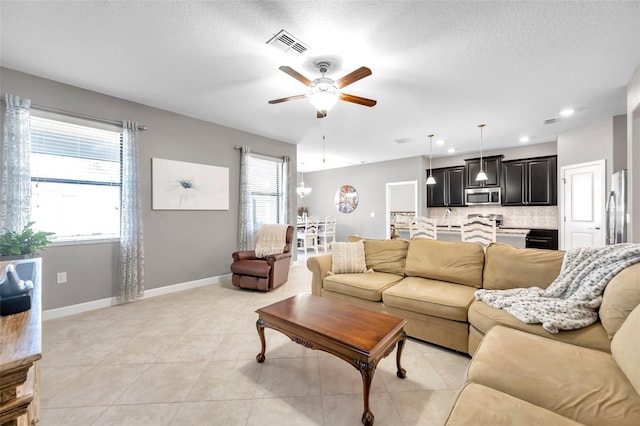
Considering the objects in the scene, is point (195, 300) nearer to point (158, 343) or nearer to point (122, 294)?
point (122, 294)

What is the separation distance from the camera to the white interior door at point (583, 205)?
14.2 ft

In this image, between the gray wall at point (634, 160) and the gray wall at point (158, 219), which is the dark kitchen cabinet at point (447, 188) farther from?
the gray wall at point (158, 219)

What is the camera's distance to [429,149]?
6348 mm

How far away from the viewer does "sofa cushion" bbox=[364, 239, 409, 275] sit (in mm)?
3152

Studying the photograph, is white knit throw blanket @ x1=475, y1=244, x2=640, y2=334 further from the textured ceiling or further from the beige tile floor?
the textured ceiling

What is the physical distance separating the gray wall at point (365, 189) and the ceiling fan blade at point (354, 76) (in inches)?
208

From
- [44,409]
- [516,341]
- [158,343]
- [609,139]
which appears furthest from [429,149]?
[44,409]

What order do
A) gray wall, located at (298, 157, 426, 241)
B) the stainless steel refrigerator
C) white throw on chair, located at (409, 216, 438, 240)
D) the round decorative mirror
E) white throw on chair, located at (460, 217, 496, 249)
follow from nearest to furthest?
1. the stainless steel refrigerator
2. white throw on chair, located at (460, 217, 496, 249)
3. white throw on chair, located at (409, 216, 438, 240)
4. gray wall, located at (298, 157, 426, 241)
5. the round decorative mirror

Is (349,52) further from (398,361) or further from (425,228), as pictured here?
(425,228)

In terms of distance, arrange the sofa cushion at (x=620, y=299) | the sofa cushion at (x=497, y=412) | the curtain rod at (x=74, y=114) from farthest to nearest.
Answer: the curtain rod at (x=74, y=114), the sofa cushion at (x=620, y=299), the sofa cushion at (x=497, y=412)

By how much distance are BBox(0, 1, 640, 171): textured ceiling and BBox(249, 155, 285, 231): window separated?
1263 mm

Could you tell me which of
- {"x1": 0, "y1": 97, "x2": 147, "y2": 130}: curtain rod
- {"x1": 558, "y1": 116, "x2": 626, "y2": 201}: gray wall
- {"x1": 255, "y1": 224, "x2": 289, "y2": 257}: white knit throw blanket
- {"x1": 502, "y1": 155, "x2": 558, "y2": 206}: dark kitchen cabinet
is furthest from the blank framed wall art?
{"x1": 558, "y1": 116, "x2": 626, "y2": 201}: gray wall

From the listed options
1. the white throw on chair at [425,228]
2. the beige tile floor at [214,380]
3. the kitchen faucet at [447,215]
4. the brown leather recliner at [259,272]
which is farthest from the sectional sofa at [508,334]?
the kitchen faucet at [447,215]

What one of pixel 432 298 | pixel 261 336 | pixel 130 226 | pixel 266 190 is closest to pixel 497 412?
pixel 432 298
